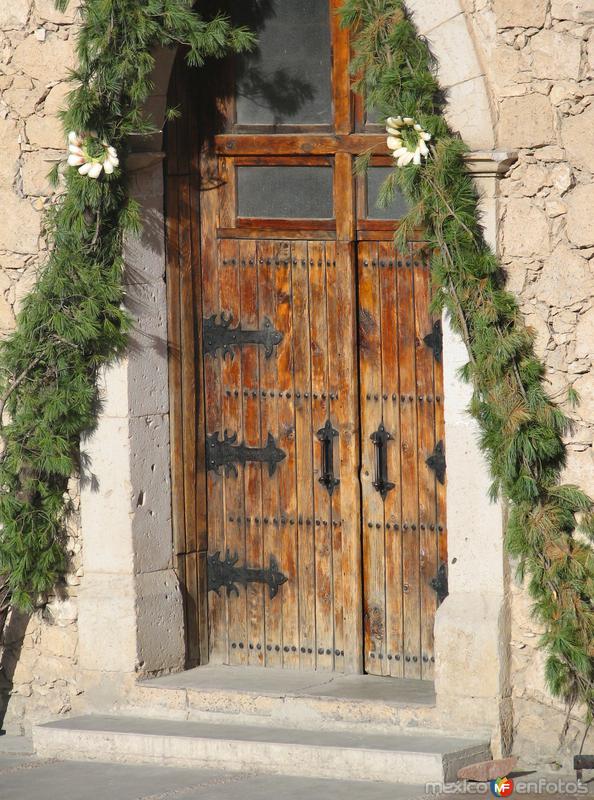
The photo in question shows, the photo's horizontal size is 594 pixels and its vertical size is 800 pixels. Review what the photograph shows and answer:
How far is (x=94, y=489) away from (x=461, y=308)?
1969 millimetres

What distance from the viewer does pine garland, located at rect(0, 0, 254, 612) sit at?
660cm

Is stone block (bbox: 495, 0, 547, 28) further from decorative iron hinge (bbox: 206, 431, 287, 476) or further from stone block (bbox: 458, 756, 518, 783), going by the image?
stone block (bbox: 458, 756, 518, 783)

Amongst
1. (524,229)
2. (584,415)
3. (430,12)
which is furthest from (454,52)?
(584,415)

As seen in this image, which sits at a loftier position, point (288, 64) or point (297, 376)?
point (288, 64)

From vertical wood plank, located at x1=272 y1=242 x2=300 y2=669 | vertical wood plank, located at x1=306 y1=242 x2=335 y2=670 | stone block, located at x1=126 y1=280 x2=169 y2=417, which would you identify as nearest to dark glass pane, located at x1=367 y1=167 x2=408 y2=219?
vertical wood plank, located at x1=306 y1=242 x2=335 y2=670

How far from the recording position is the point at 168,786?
20.2 feet

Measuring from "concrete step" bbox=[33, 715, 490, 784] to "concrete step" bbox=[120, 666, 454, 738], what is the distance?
0.05 meters

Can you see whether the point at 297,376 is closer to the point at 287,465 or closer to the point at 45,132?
the point at 287,465

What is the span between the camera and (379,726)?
21.0 feet

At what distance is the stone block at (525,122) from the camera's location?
6.06 m

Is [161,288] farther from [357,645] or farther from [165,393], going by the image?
[357,645]

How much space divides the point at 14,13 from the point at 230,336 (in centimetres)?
179

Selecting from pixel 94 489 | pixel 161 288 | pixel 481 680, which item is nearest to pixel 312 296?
pixel 161 288

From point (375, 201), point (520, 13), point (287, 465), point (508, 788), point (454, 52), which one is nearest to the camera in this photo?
point (508, 788)
